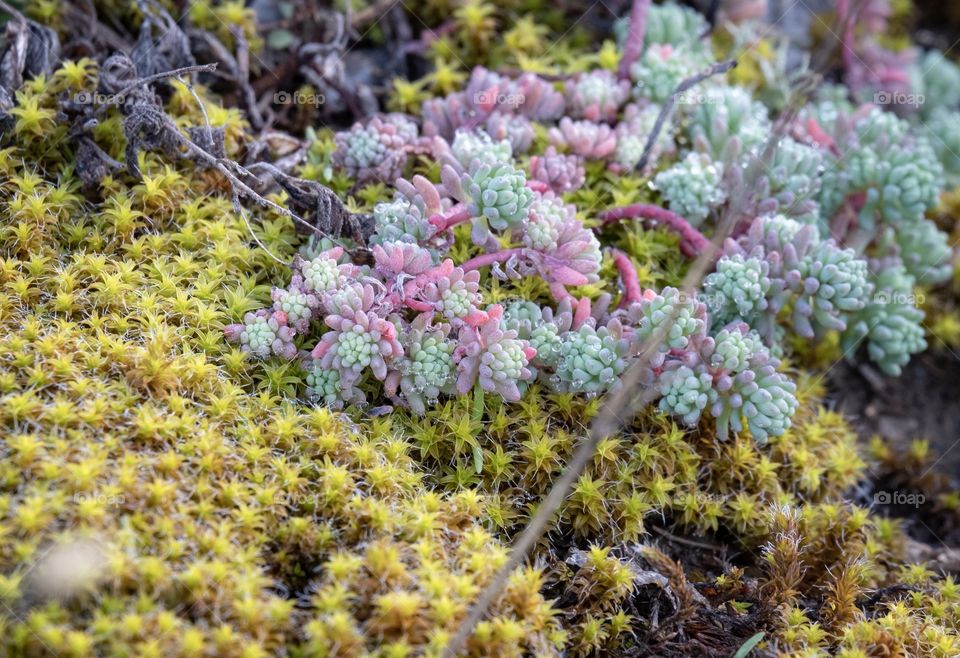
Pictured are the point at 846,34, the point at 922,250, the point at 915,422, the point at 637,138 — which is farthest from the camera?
the point at 846,34

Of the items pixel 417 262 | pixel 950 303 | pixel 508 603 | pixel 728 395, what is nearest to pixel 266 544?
pixel 508 603

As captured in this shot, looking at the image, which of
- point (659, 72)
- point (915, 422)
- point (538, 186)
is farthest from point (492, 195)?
point (915, 422)

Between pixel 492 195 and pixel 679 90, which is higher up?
pixel 679 90

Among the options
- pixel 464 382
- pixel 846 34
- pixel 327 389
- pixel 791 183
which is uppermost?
pixel 846 34

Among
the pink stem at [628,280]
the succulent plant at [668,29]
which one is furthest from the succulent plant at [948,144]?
the pink stem at [628,280]

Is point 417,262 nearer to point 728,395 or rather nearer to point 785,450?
point 728,395

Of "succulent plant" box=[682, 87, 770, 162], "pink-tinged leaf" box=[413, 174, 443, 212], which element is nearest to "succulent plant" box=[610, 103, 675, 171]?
"succulent plant" box=[682, 87, 770, 162]

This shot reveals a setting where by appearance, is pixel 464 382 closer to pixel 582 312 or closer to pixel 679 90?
pixel 582 312
